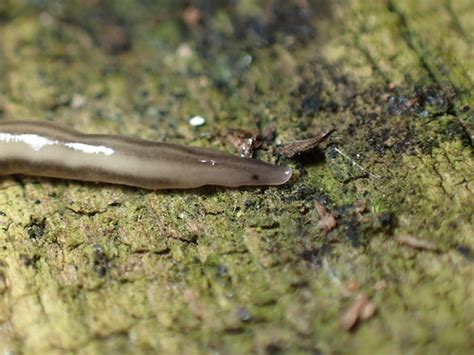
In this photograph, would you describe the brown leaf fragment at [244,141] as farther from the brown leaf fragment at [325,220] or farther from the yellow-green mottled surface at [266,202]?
the brown leaf fragment at [325,220]

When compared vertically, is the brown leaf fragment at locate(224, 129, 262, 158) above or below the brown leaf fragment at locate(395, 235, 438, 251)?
below

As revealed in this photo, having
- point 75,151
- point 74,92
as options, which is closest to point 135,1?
point 74,92

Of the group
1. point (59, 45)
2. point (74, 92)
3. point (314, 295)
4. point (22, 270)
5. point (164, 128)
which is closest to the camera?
point (314, 295)

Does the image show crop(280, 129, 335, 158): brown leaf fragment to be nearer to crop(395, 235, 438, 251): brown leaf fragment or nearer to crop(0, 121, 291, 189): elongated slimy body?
crop(0, 121, 291, 189): elongated slimy body

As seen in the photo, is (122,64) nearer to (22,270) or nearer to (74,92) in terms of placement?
(74,92)

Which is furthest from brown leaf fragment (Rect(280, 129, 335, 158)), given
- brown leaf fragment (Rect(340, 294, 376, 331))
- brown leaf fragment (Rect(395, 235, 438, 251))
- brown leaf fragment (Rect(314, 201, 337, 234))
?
brown leaf fragment (Rect(340, 294, 376, 331))

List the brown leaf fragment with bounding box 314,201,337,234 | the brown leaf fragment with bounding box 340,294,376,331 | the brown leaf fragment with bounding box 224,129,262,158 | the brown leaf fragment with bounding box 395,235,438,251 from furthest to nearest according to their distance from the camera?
the brown leaf fragment with bounding box 224,129,262,158 → the brown leaf fragment with bounding box 314,201,337,234 → the brown leaf fragment with bounding box 395,235,438,251 → the brown leaf fragment with bounding box 340,294,376,331

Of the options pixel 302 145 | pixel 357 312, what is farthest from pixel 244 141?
pixel 357 312

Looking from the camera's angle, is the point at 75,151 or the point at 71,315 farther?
the point at 75,151
